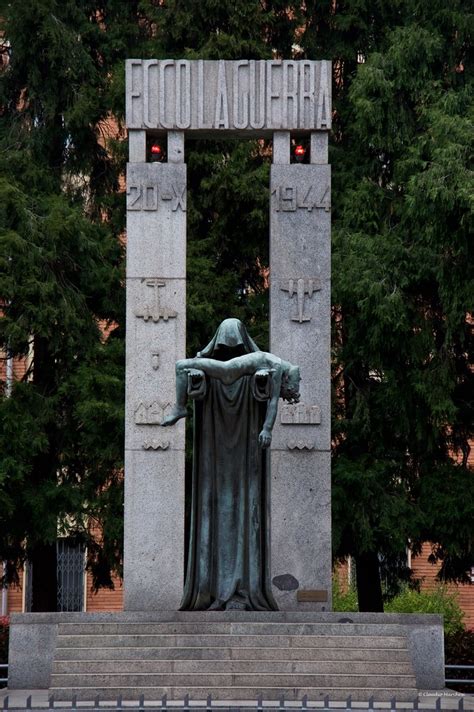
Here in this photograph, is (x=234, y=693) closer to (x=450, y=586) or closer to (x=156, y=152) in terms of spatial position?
(x=156, y=152)

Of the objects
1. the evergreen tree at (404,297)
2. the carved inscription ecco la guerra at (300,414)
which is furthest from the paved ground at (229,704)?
the evergreen tree at (404,297)

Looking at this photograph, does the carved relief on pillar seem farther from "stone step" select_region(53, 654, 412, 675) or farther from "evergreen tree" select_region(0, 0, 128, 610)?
"evergreen tree" select_region(0, 0, 128, 610)

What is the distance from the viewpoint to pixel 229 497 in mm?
14133

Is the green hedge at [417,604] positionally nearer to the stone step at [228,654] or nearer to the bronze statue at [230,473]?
the bronze statue at [230,473]

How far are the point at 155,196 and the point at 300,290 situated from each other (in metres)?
1.78

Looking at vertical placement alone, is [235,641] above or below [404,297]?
below

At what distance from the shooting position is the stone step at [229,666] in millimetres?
12625

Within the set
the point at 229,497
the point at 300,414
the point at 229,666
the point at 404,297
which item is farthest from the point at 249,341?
the point at 404,297

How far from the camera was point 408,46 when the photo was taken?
22594 mm

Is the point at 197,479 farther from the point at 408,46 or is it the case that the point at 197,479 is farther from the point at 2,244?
the point at 408,46

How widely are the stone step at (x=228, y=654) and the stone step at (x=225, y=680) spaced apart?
0.23 metres

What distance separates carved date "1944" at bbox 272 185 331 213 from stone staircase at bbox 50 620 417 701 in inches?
206

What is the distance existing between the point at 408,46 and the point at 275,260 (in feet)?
21.8

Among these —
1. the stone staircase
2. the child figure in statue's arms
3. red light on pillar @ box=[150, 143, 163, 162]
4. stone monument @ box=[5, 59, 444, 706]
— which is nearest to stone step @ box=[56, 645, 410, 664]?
the stone staircase
